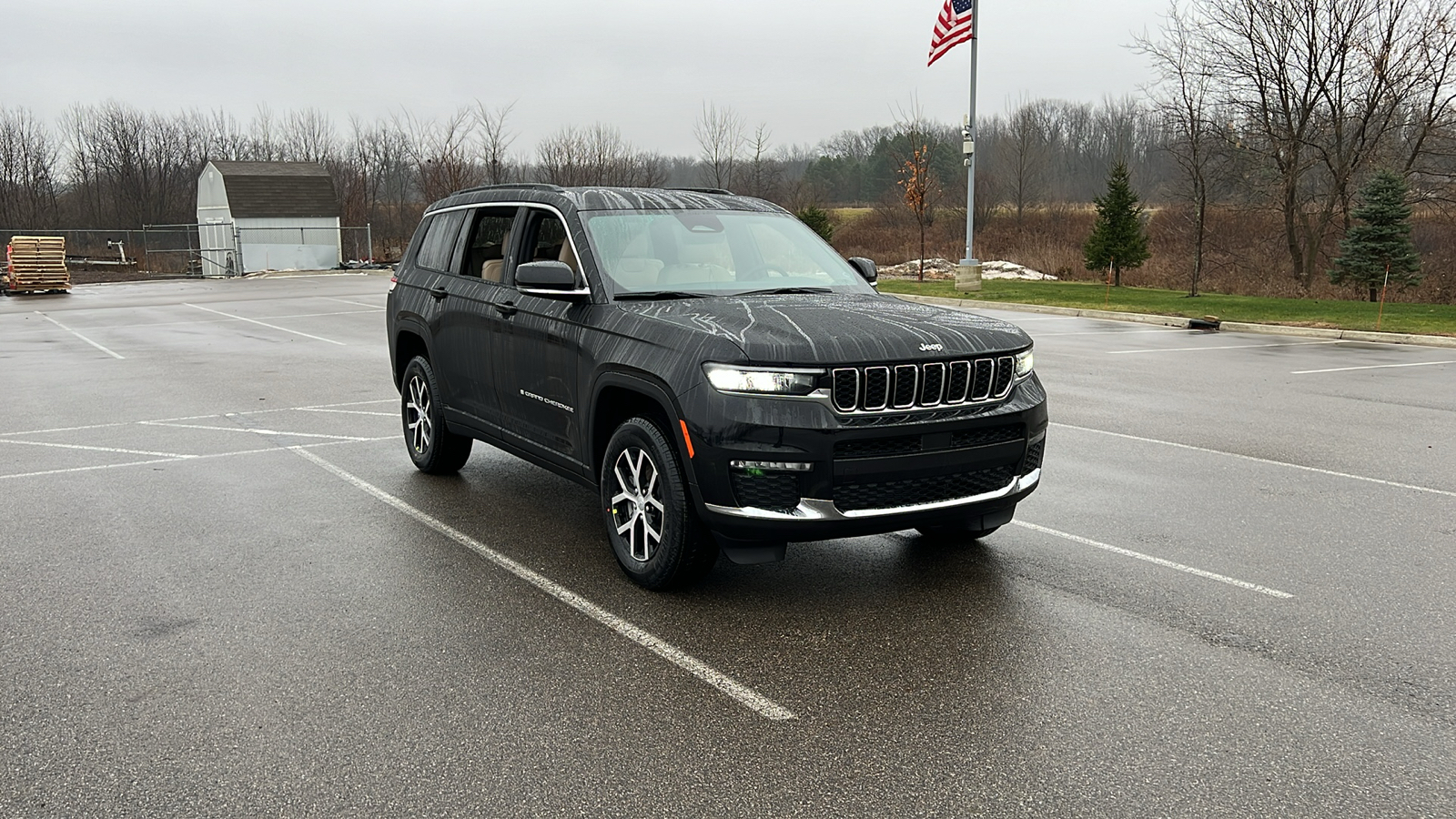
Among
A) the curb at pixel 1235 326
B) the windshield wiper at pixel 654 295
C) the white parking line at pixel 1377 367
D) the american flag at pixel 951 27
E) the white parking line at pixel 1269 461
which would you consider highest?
the american flag at pixel 951 27

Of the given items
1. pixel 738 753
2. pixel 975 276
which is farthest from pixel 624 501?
pixel 975 276

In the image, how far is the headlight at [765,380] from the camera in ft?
15.5

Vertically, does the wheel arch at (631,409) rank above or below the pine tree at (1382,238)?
below

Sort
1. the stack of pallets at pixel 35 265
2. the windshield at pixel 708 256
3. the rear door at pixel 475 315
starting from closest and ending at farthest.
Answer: the windshield at pixel 708 256 → the rear door at pixel 475 315 → the stack of pallets at pixel 35 265

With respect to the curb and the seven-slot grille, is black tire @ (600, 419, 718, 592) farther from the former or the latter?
the curb

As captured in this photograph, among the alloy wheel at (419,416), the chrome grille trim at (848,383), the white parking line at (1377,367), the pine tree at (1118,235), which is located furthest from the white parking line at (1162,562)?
the pine tree at (1118,235)

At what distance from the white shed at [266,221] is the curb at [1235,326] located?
39.4 m

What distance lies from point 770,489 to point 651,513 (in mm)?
815

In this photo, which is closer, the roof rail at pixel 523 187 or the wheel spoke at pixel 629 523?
the wheel spoke at pixel 629 523

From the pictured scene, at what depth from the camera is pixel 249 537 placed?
6.39 m

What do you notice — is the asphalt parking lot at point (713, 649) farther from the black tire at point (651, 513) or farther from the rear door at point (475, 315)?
the rear door at point (475, 315)

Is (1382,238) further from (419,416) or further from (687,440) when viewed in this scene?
(687,440)

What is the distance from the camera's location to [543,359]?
6102 millimetres

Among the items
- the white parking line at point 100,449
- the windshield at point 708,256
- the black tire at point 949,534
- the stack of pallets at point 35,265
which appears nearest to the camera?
the windshield at point 708,256
